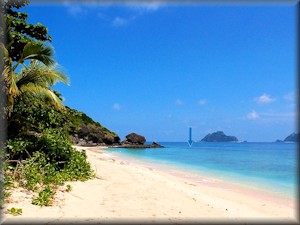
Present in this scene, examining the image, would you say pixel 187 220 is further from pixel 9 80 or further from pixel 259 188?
pixel 259 188

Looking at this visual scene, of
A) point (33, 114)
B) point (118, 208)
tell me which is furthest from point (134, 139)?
point (118, 208)

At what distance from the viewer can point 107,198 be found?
6.95 m

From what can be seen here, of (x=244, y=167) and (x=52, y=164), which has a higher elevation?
(x=52, y=164)

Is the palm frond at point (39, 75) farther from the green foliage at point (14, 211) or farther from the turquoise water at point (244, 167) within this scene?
the turquoise water at point (244, 167)

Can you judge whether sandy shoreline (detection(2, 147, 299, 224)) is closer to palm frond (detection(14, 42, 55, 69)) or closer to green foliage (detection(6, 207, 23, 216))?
green foliage (detection(6, 207, 23, 216))

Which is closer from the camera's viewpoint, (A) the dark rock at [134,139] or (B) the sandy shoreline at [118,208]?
(B) the sandy shoreline at [118,208]

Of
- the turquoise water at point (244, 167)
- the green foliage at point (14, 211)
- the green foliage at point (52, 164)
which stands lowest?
the turquoise water at point (244, 167)

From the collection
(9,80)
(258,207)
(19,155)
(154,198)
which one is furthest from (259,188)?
(9,80)

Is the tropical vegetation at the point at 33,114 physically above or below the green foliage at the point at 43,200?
above

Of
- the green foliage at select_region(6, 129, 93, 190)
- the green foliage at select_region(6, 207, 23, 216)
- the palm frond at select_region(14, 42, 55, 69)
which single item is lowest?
the green foliage at select_region(6, 207, 23, 216)

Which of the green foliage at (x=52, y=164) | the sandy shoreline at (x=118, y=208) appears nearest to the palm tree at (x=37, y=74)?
the green foliage at (x=52, y=164)

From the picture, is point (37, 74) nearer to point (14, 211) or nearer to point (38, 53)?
point (38, 53)

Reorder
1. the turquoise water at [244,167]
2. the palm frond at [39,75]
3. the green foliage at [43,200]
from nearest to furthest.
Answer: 1. the green foliage at [43,200]
2. the palm frond at [39,75]
3. the turquoise water at [244,167]

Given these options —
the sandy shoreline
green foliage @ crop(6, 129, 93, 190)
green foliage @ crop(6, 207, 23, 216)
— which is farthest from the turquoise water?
green foliage @ crop(6, 207, 23, 216)
